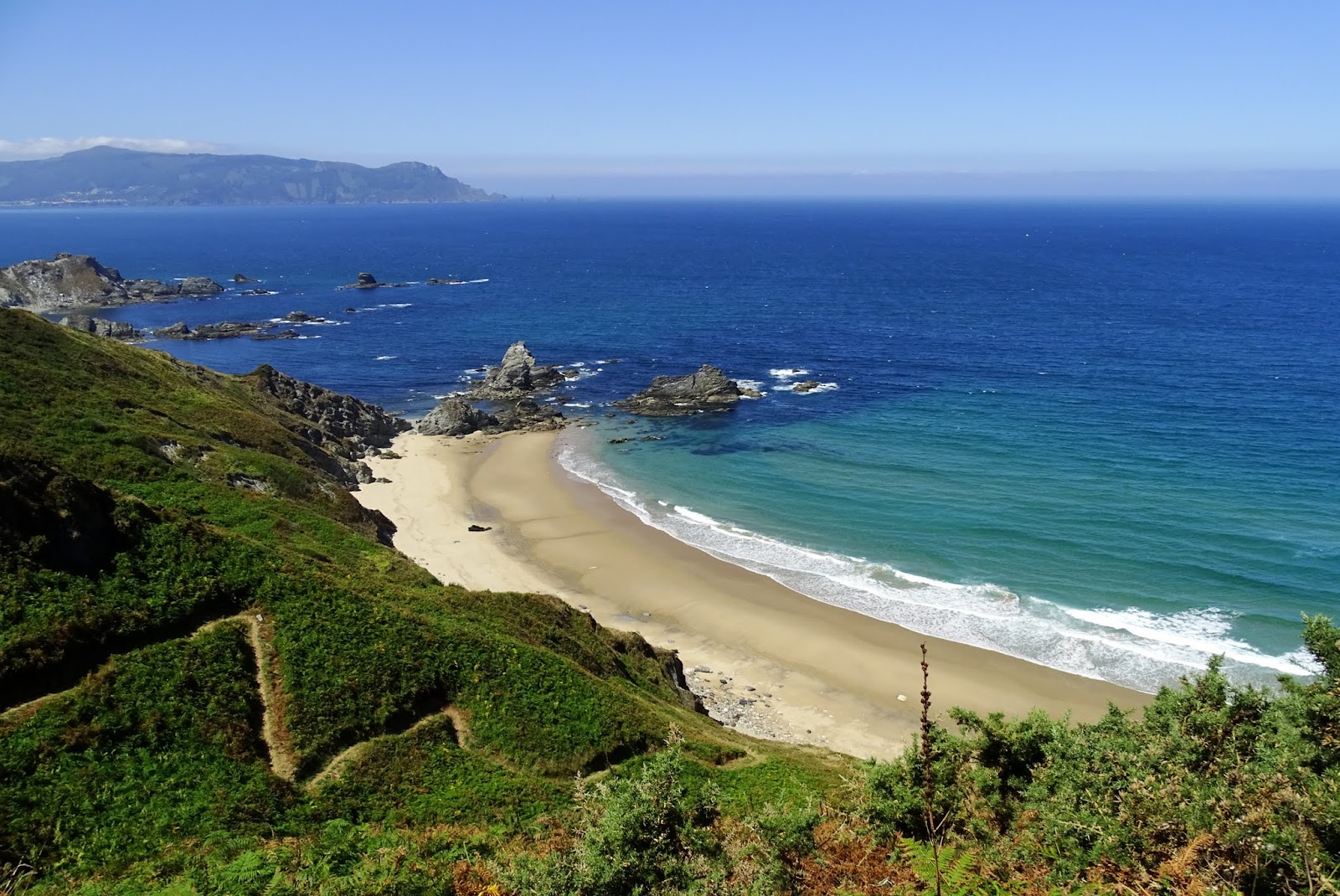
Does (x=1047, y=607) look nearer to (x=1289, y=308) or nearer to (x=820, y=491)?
(x=820, y=491)

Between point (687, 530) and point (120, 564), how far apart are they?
37300 millimetres

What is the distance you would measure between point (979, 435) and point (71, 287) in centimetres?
15580

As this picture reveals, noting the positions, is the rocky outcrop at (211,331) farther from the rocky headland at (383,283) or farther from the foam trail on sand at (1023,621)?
the foam trail on sand at (1023,621)

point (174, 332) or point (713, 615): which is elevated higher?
point (174, 332)

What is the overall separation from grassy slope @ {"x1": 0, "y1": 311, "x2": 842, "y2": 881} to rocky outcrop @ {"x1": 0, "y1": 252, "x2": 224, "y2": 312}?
129550 millimetres

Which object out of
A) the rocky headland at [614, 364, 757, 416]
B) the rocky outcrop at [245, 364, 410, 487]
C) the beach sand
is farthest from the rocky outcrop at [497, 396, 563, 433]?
the beach sand

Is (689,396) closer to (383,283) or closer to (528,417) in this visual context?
(528,417)

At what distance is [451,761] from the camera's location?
21.2 m

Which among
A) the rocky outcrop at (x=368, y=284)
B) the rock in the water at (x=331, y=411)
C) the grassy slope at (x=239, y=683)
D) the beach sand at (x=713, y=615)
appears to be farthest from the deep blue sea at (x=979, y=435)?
the grassy slope at (x=239, y=683)

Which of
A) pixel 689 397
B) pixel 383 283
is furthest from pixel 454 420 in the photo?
pixel 383 283

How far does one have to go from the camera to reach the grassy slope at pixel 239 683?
16.9 metres

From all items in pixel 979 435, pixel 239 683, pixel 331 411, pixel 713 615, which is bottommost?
pixel 713 615

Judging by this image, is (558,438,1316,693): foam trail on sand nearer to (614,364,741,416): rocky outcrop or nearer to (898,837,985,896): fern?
(614,364,741,416): rocky outcrop

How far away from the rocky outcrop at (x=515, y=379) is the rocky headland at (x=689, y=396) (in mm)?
11144
